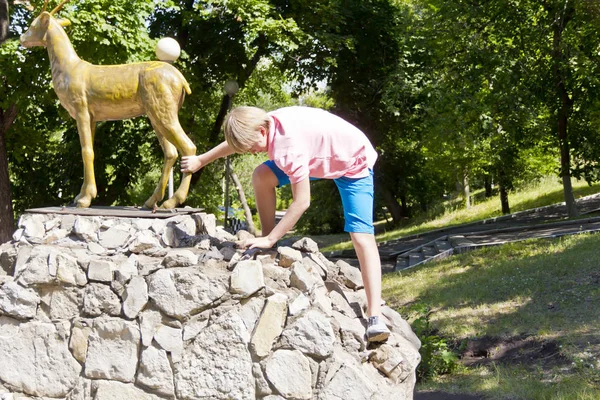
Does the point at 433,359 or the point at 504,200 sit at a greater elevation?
the point at 504,200

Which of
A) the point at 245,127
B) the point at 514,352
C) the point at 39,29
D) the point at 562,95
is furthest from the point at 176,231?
the point at 562,95

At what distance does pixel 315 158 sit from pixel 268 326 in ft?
3.38

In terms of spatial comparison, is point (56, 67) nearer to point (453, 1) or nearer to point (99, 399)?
point (99, 399)

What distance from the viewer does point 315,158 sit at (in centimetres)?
384

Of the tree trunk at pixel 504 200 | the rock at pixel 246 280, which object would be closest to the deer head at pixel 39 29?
the rock at pixel 246 280

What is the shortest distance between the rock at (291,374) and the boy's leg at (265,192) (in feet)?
3.31

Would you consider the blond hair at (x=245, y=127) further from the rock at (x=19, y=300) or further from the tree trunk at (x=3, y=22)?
the tree trunk at (x=3, y=22)

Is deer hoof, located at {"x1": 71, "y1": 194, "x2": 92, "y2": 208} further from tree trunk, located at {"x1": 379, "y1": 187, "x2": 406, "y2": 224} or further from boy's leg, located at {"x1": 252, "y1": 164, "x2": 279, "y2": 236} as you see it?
tree trunk, located at {"x1": 379, "y1": 187, "x2": 406, "y2": 224}

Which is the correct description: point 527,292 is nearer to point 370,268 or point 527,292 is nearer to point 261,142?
point 370,268

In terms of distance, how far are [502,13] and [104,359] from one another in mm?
11791

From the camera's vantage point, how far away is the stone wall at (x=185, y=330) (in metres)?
3.65

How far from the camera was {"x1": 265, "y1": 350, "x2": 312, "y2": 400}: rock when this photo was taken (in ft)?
11.9

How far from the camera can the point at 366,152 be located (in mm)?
4020

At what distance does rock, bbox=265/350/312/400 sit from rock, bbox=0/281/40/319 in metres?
1.60
